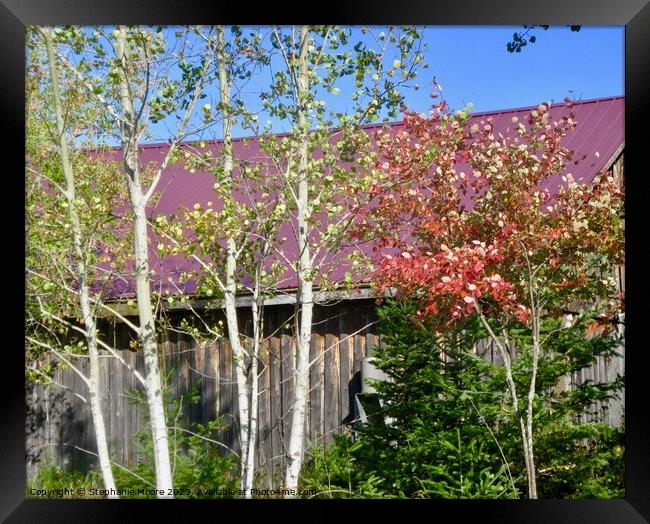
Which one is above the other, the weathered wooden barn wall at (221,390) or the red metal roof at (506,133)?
the red metal roof at (506,133)

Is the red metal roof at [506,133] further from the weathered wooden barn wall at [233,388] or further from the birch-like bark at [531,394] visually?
the birch-like bark at [531,394]

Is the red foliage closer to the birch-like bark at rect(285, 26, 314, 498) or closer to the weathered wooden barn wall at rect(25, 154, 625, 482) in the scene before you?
the birch-like bark at rect(285, 26, 314, 498)

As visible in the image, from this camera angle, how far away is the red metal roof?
20.6ft

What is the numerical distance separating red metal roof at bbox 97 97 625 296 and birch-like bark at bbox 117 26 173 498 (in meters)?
1.24

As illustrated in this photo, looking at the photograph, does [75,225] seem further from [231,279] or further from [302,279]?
[302,279]

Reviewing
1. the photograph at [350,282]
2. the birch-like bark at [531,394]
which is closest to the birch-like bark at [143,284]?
the photograph at [350,282]

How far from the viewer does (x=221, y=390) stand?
6.10 m

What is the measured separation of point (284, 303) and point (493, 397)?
1.63 m

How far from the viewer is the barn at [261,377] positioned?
5.83 metres

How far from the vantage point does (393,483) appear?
516 cm

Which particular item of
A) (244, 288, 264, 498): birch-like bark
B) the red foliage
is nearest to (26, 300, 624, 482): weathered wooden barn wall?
(244, 288, 264, 498): birch-like bark
